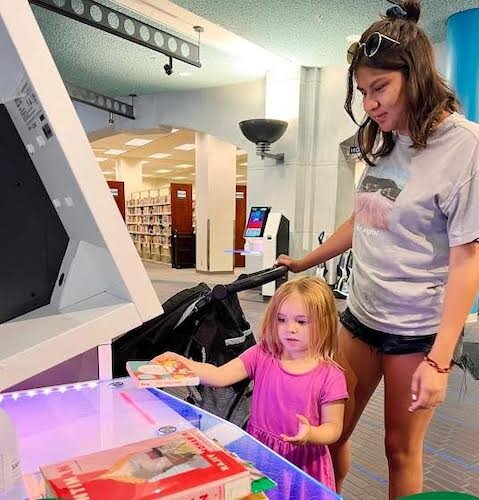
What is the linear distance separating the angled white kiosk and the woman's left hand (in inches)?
26.1

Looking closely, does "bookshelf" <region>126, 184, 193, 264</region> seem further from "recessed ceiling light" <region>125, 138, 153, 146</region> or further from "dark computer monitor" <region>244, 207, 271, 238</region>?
"dark computer monitor" <region>244, 207, 271, 238</region>

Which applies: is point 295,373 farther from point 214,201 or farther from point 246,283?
point 214,201

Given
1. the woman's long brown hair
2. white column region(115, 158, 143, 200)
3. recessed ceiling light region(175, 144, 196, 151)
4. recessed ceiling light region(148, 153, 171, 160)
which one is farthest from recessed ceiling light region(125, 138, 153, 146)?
the woman's long brown hair

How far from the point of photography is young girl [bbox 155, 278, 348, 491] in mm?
1147

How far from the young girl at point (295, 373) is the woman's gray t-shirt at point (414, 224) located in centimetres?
14

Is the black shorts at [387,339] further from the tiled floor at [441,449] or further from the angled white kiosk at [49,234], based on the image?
the tiled floor at [441,449]

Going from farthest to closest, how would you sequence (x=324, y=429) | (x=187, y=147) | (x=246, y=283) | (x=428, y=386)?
1. (x=187, y=147)
2. (x=246, y=283)
3. (x=324, y=429)
4. (x=428, y=386)

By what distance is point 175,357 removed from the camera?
3.87 feet

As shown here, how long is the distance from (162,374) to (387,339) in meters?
0.59

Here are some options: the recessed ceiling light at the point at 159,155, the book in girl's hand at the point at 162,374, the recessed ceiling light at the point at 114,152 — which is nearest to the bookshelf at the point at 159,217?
the recessed ceiling light at the point at 159,155

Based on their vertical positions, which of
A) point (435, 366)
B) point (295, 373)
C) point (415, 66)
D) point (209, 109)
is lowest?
point (295, 373)

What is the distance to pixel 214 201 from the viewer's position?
8.83 metres

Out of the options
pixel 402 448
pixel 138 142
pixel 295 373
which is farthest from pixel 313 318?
pixel 138 142

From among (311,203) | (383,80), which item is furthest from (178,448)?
(311,203)
